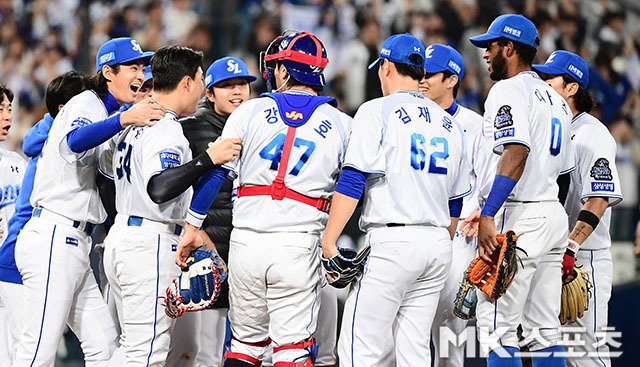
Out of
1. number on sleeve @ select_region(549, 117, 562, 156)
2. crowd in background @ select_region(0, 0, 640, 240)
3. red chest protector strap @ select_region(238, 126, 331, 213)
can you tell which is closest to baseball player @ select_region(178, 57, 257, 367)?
red chest protector strap @ select_region(238, 126, 331, 213)

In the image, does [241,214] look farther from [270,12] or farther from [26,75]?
[26,75]

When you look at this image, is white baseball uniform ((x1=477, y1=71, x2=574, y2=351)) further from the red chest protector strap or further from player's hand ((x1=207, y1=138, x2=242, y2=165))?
player's hand ((x1=207, y1=138, x2=242, y2=165))

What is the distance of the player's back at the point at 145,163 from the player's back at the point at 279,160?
1.12ft

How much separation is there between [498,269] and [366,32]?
6.49m

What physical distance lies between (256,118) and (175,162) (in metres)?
0.52

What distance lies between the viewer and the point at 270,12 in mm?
10688

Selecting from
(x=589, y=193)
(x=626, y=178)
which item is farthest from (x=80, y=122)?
(x=626, y=178)

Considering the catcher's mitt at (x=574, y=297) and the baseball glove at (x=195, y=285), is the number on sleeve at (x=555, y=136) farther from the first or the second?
the baseball glove at (x=195, y=285)

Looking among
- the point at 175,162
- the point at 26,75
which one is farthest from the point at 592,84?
the point at 26,75

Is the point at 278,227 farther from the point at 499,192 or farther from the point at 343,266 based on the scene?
the point at 499,192

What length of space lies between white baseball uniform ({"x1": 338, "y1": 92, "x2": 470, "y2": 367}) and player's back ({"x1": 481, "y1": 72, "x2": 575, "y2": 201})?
0.47 meters

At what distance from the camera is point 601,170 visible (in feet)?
A: 17.8

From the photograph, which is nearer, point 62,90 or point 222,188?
point 62,90

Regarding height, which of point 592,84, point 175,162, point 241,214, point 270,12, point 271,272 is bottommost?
point 271,272
